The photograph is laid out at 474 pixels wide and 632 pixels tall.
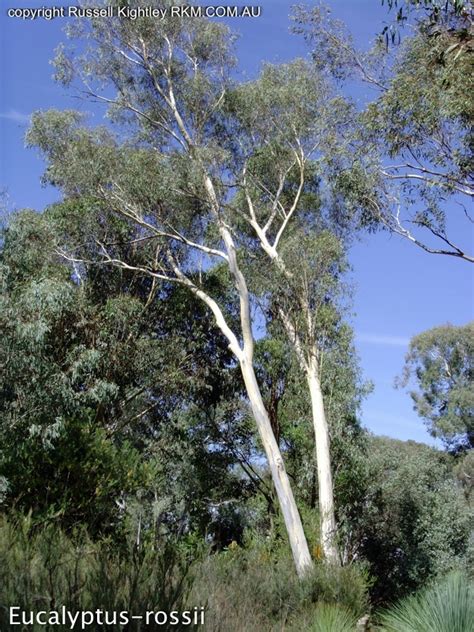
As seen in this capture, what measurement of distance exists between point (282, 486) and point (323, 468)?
123cm

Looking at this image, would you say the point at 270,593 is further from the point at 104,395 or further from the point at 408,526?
the point at 408,526

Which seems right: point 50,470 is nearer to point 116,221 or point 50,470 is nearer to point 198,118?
point 116,221

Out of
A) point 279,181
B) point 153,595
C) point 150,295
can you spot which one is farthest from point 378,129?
point 153,595

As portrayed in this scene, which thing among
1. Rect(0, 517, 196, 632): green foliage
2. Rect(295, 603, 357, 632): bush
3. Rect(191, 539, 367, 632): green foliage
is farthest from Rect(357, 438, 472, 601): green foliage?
Rect(0, 517, 196, 632): green foliage

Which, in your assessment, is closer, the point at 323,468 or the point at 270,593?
the point at 270,593

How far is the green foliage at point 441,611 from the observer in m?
5.23

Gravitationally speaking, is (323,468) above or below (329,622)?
above

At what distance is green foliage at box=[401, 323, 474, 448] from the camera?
2784 centimetres

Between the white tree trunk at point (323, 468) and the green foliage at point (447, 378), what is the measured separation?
15444 millimetres

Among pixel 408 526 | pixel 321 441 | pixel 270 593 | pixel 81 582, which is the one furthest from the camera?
pixel 408 526

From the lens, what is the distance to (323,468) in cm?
1309
